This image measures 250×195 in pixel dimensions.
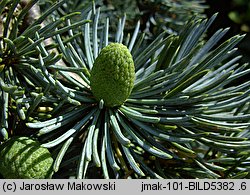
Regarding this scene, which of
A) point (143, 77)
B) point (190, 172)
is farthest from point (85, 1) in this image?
point (190, 172)

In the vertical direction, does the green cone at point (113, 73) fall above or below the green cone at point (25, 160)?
above

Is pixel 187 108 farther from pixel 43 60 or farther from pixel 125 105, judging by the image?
pixel 43 60

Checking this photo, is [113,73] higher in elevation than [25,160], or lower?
higher

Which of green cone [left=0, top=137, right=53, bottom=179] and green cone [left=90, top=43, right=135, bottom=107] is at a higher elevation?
green cone [left=90, top=43, right=135, bottom=107]
